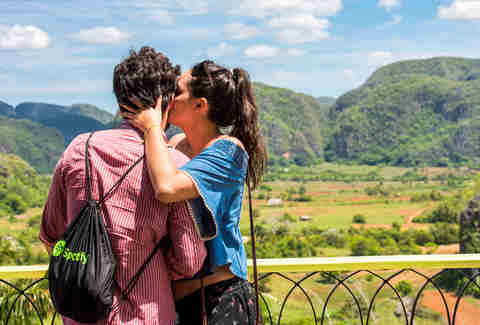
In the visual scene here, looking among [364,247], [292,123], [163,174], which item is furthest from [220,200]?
[292,123]

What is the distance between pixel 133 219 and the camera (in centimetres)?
105

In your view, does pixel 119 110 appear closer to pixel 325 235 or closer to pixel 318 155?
pixel 325 235

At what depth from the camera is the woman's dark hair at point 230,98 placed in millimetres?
1256

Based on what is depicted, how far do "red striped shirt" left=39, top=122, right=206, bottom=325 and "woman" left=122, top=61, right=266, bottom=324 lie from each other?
0.05 m

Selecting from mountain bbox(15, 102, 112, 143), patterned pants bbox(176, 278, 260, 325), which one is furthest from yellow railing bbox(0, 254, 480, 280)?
mountain bbox(15, 102, 112, 143)

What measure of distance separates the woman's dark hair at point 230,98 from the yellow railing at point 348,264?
2.36ft

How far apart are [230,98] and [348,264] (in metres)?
0.99

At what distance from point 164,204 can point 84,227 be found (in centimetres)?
19

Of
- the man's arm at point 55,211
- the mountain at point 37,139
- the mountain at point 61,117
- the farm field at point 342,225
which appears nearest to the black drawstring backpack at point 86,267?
the man's arm at point 55,211

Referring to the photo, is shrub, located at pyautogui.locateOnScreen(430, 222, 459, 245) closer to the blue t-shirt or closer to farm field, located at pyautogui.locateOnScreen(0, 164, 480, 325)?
farm field, located at pyautogui.locateOnScreen(0, 164, 480, 325)

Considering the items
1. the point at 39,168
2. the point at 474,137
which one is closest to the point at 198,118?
the point at 39,168

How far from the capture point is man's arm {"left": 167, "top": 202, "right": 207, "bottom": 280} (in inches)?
43.0

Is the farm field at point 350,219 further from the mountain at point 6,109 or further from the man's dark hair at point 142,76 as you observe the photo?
the mountain at point 6,109

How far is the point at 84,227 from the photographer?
1.02 m
